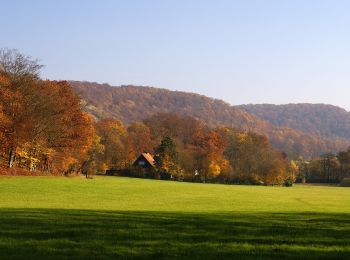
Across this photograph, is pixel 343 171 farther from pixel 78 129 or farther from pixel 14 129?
pixel 14 129

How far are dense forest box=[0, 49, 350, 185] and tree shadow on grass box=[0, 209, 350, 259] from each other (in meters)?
43.7

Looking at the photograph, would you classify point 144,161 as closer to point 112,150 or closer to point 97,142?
point 112,150

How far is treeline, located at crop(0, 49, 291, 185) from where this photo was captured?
5959 centimetres

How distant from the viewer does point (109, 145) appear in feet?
373

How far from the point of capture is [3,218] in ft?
54.9

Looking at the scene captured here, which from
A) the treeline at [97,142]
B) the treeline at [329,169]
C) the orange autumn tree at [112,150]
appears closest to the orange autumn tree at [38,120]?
the treeline at [97,142]

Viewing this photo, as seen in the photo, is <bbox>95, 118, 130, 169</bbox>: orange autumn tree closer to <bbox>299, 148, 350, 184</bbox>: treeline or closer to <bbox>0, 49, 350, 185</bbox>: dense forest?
<bbox>0, 49, 350, 185</bbox>: dense forest

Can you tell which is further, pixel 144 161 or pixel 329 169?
pixel 329 169

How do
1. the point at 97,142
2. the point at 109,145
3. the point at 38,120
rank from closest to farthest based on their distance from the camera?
1. the point at 38,120
2. the point at 97,142
3. the point at 109,145

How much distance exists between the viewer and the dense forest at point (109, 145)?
196 feet

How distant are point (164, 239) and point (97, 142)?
91.1 m

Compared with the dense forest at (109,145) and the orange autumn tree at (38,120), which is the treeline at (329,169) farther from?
the orange autumn tree at (38,120)

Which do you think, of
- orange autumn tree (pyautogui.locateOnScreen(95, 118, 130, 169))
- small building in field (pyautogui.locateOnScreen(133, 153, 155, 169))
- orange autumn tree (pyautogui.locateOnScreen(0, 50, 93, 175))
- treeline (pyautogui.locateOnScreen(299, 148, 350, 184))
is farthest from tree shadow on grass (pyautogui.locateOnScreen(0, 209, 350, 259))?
treeline (pyautogui.locateOnScreen(299, 148, 350, 184))

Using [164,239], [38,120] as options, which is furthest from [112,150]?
[164,239]
